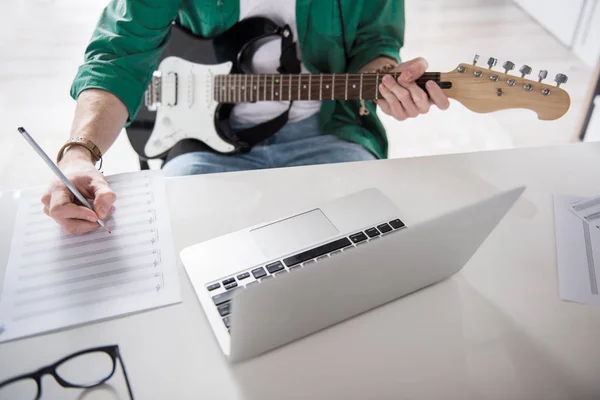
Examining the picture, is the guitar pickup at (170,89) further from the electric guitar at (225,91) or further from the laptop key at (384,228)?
the laptop key at (384,228)

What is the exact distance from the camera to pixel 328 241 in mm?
747

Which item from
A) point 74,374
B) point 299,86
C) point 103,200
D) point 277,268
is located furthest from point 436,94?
point 74,374

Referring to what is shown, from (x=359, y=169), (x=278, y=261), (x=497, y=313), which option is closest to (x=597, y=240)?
(x=497, y=313)

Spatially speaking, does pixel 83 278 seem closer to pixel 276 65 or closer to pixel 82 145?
pixel 82 145

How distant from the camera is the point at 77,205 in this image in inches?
29.9

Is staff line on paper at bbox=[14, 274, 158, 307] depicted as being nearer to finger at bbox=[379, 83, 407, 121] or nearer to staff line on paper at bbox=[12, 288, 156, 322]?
staff line on paper at bbox=[12, 288, 156, 322]

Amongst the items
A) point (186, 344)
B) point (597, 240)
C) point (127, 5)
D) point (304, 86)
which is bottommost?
point (186, 344)

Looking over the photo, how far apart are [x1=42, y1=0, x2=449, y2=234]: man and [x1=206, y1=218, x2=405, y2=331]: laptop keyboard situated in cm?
37

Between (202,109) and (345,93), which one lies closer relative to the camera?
(345,93)

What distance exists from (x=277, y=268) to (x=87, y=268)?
0.86 feet

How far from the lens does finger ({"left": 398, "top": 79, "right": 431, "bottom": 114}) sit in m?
1.02

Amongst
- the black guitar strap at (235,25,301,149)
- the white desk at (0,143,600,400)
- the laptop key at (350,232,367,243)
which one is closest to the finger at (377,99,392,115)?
the black guitar strap at (235,25,301,149)

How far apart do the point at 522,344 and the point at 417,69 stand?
0.55 meters

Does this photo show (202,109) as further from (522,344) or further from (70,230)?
(522,344)
